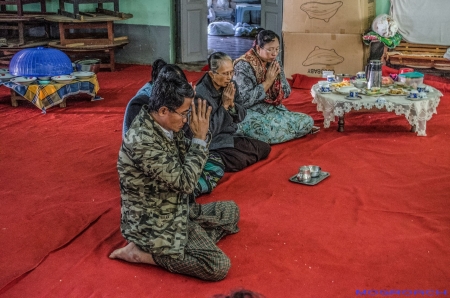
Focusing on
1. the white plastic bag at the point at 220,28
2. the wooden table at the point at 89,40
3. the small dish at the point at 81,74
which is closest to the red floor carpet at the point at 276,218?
the small dish at the point at 81,74

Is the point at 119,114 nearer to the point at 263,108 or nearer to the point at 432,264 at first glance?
the point at 263,108

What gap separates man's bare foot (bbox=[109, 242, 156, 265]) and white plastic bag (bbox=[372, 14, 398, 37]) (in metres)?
5.79

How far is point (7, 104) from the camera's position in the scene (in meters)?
7.41

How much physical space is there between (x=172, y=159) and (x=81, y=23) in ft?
22.9

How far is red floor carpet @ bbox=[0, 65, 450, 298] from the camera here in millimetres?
3186

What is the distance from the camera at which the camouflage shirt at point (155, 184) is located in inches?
115

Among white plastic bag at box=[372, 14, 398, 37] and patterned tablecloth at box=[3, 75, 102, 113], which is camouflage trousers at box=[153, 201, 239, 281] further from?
white plastic bag at box=[372, 14, 398, 37]

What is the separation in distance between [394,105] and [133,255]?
3.33m

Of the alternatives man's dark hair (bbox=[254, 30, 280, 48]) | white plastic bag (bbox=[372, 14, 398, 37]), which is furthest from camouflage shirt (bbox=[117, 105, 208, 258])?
white plastic bag (bbox=[372, 14, 398, 37])

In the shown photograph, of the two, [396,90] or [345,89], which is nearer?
[396,90]

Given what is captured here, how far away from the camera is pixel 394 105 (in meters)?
5.59

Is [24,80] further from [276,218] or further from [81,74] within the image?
[276,218]

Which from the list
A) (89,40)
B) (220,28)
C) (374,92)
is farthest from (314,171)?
(220,28)

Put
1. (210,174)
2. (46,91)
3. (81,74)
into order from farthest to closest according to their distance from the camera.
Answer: (81,74), (46,91), (210,174)
